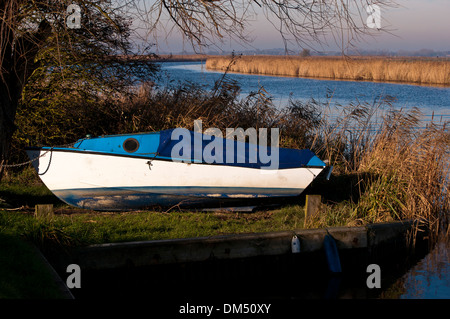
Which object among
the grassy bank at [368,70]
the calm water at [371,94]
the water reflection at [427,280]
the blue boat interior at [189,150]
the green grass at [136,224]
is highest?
the grassy bank at [368,70]

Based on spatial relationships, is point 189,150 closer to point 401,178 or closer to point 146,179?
point 146,179

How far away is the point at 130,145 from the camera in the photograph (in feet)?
28.5

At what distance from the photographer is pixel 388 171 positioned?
898 cm

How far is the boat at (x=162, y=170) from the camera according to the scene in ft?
28.5

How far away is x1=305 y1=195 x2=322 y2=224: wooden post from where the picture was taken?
26.2 feet

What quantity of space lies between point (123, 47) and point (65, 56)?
3.97 feet

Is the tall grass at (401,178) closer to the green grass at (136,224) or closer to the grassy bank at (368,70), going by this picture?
the green grass at (136,224)

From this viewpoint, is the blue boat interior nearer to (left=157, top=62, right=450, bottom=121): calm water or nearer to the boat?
the boat

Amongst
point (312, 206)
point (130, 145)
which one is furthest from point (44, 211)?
point (312, 206)

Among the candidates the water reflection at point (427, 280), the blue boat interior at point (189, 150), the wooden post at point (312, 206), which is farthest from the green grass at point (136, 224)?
the water reflection at point (427, 280)

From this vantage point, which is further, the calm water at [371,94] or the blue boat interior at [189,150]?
the calm water at [371,94]

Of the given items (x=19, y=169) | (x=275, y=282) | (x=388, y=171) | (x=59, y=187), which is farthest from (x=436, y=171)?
(x=19, y=169)

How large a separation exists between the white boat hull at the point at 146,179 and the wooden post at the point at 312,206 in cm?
85
